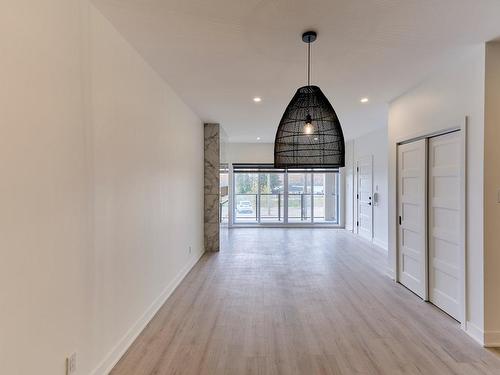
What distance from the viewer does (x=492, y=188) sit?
97.0 inches

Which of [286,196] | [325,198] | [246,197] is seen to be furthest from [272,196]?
[325,198]

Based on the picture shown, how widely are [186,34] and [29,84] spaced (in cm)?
132

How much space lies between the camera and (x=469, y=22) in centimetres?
214

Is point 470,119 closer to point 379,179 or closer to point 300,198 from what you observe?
point 379,179

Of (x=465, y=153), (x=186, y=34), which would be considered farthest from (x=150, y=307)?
(x=465, y=153)

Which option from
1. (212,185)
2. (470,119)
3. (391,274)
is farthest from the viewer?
(212,185)

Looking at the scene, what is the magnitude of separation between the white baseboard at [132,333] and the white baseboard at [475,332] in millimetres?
3046

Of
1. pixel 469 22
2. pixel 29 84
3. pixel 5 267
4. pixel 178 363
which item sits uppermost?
pixel 469 22

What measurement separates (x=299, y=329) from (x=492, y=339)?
5.41ft

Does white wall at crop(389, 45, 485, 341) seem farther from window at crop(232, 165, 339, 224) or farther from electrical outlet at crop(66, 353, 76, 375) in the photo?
window at crop(232, 165, 339, 224)

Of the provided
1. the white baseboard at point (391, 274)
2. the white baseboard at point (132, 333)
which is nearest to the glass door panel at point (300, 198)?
the white baseboard at point (391, 274)

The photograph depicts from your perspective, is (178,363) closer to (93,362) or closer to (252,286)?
(93,362)

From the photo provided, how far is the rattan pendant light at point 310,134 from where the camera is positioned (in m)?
1.82

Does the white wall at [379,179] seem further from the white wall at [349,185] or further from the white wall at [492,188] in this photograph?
the white wall at [492,188]
